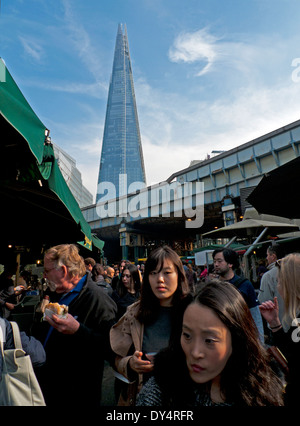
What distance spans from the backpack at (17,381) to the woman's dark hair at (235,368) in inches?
28.7

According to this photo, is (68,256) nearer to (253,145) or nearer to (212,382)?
(212,382)

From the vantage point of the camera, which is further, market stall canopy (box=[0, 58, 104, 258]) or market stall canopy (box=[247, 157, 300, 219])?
market stall canopy (box=[247, 157, 300, 219])

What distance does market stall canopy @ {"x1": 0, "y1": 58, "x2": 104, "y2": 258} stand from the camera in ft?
7.00

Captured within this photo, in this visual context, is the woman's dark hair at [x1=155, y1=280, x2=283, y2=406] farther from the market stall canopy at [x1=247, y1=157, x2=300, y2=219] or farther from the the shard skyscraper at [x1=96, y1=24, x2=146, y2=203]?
the the shard skyscraper at [x1=96, y1=24, x2=146, y2=203]

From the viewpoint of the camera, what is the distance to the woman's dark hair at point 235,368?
1.30m

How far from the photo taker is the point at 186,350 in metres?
1.33

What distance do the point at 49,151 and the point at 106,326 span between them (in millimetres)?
1966

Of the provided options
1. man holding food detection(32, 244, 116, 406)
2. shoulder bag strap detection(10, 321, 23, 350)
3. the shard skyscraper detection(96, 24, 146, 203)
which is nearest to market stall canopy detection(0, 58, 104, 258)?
man holding food detection(32, 244, 116, 406)

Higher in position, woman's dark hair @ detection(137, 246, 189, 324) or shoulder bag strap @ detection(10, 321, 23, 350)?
woman's dark hair @ detection(137, 246, 189, 324)

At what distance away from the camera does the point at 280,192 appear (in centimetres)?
431

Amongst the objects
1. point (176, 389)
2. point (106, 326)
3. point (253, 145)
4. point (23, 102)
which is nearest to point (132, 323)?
point (106, 326)

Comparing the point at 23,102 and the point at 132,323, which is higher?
the point at 23,102

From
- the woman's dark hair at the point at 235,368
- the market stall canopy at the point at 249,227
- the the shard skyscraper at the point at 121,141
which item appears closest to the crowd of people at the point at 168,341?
the woman's dark hair at the point at 235,368

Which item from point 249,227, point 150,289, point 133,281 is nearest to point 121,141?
point 249,227
